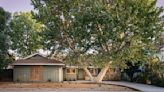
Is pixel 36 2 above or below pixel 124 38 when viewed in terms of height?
above

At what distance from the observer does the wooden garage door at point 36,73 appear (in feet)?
168

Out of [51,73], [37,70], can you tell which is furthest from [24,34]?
[51,73]

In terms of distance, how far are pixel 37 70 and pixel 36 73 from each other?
420 millimetres

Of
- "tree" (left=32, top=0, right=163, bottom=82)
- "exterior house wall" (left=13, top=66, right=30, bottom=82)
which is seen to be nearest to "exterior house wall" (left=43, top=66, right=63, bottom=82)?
"exterior house wall" (left=13, top=66, right=30, bottom=82)

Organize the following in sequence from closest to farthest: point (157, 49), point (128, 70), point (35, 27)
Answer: point (157, 49), point (128, 70), point (35, 27)

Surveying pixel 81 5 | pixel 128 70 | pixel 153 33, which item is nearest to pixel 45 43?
pixel 81 5

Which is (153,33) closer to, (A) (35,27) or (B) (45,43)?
(B) (45,43)

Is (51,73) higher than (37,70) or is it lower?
lower

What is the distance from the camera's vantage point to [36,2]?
4522 centimetres

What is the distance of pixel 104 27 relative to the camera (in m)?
41.6

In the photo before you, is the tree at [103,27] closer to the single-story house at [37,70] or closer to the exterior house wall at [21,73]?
the single-story house at [37,70]

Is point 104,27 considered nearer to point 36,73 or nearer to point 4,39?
point 36,73

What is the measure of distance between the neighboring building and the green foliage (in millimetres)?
6531

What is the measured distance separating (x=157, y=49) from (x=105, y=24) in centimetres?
775
